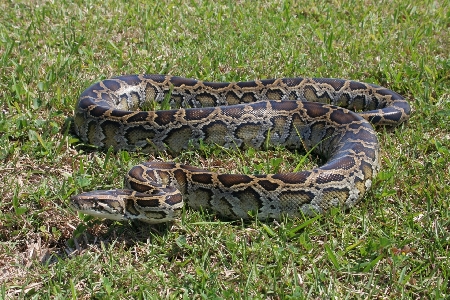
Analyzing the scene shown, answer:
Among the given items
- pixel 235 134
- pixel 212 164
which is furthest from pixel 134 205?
pixel 235 134

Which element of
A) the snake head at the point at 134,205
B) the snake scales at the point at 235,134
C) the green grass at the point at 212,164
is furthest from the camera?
the snake scales at the point at 235,134

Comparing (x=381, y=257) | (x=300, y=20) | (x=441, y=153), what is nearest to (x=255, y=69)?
(x=300, y=20)

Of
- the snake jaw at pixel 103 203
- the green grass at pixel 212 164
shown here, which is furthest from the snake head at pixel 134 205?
the green grass at pixel 212 164

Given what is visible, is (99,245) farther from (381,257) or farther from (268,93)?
(268,93)

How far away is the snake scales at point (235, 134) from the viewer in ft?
20.7

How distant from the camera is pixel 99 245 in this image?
596 centimetres

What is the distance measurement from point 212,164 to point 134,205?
6.28 ft

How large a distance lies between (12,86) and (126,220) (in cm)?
402

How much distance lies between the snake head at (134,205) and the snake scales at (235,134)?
0.04 ft

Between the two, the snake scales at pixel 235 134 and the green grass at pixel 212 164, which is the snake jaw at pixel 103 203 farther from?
the green grass at pixel 212 164

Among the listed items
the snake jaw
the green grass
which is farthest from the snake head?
the green grass

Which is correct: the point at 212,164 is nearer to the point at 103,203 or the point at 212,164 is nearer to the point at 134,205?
the point at 134,205

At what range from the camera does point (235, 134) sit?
802cm

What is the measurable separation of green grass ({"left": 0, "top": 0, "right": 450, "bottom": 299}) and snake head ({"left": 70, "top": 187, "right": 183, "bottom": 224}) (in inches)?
10.1
